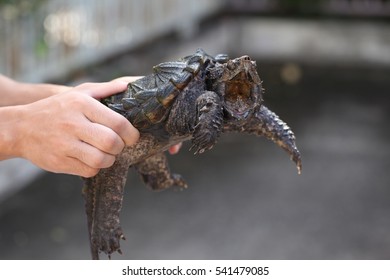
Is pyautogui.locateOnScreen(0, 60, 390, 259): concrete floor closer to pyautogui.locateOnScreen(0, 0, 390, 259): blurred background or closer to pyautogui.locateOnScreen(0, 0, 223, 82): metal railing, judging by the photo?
pyautogui.locateOnScreen(0, 0, 390, 259): blurred background

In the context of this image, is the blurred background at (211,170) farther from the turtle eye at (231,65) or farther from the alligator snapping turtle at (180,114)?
the turtle eye at (231,65)

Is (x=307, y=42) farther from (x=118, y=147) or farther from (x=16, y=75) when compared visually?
(x=118, y=147)

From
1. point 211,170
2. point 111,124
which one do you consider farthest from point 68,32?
point 111,124

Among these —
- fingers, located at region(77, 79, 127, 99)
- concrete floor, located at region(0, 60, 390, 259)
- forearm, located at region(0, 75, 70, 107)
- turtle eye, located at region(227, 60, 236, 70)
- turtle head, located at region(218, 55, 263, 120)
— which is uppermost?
concrete floor, located at region(0, 60, 390, 259)

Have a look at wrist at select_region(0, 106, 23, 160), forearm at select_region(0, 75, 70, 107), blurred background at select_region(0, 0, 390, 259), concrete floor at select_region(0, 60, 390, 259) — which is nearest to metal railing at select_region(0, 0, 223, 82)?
blurred background at select_region(0, 0, 390, 259)

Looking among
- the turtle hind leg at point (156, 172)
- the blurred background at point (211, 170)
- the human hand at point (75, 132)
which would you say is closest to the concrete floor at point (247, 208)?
the blurred background at point (211, 170)

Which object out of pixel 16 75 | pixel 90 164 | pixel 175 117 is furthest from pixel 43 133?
pixel 16 75

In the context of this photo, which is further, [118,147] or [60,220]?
[60,220]
